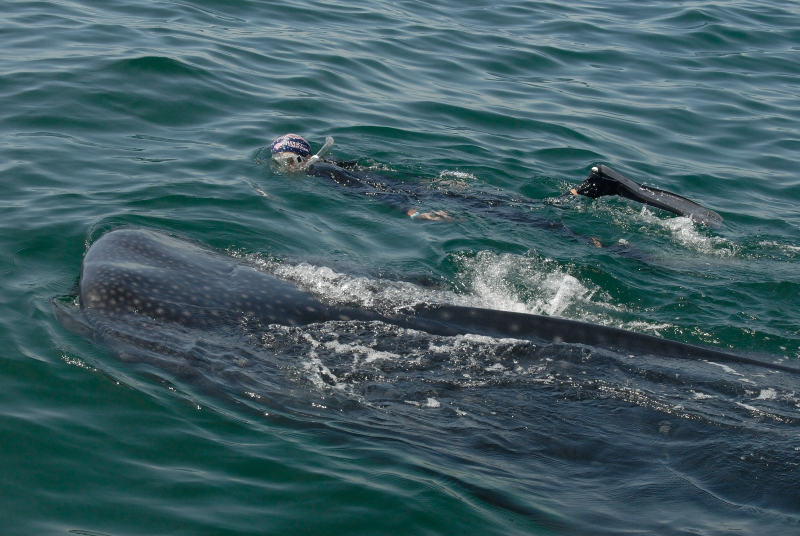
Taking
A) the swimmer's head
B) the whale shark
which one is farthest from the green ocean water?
the swimmer's head

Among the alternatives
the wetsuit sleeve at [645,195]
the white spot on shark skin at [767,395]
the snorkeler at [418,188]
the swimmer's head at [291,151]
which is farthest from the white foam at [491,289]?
the swimmer's head at [291,151]

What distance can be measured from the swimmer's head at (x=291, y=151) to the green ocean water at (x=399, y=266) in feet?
0.99

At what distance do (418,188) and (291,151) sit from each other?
1.86 meters

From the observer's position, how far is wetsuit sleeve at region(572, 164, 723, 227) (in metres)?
11.0

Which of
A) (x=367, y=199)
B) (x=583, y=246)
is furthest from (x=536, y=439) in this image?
(x=367, y=199)

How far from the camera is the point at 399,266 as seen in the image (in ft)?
31.4

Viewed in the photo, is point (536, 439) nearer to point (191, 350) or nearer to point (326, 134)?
point (191, 350)

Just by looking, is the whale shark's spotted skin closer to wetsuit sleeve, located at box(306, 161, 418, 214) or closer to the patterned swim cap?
wetsuit sleeve, located at box(306, 161, 418, 214)

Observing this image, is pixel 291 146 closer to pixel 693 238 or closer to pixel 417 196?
pixel 417 196

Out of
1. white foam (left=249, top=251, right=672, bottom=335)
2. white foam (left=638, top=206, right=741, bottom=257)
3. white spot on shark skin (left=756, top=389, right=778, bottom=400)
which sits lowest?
white foam (left=249, top=251, right=672, bottom=335)

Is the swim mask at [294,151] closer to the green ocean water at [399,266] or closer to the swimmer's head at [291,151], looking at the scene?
the swimmer's head at [291,151]

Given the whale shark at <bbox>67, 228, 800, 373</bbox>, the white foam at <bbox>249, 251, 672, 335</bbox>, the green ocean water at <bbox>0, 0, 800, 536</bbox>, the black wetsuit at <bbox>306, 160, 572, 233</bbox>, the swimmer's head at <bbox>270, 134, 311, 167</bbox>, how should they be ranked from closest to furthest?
the green ocean water at <bbox>0, 0, 800, 536</bbox> → the whale shark at <bbox>67, 228, 800, 373</bbox> → the white foam at <bbox>249, 251, 672, 335</bbox> → the black wetsuit at <bbox>306, 160, 572, 233</bbox> → the swimmer's head at <bbox>270, 134, 311, 167</bbox>

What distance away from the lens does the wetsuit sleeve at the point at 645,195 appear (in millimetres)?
11000

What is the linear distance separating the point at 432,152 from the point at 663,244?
4264mm
